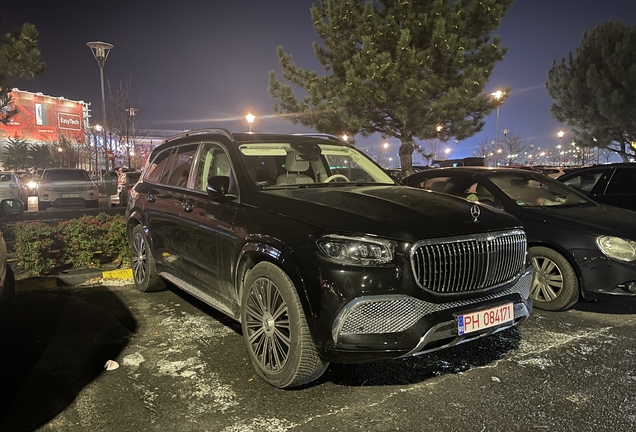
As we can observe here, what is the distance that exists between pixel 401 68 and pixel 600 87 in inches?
676

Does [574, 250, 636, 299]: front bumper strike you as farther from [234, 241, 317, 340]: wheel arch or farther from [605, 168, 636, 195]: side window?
[605, 168, 636, 195]: side window

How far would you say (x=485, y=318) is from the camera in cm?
305

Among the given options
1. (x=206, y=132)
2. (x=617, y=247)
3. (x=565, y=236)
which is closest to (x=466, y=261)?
(x=565, y=236)

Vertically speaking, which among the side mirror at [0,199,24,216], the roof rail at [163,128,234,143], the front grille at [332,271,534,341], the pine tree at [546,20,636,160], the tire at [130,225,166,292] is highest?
the pine tree at [546,20,636,160]

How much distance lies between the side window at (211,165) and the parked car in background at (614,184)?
5644 mm

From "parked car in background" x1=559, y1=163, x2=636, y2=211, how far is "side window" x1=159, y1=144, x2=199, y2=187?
5769 millimetres

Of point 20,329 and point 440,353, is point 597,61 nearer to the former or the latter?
point 440,353

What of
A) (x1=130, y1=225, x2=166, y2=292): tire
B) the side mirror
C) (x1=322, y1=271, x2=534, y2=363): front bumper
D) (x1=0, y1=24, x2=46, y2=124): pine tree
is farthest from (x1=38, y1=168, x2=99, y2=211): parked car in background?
(x1=322, y1=271, x2=534, y2=363): front bumper

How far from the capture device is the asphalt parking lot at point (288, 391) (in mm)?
2812

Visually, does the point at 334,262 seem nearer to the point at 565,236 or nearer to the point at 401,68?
the point at 565,236

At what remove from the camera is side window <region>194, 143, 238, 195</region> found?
4191 mm

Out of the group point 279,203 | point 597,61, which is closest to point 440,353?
point 279,203

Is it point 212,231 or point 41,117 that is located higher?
point 41,117

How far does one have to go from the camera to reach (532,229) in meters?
5.04
